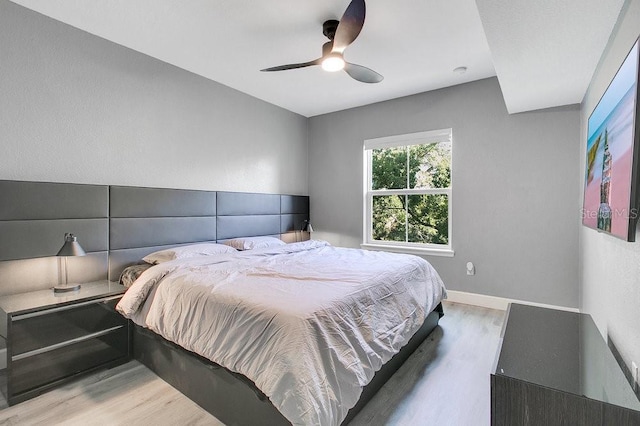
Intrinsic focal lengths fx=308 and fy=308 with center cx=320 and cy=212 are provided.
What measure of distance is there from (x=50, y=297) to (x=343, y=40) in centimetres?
272

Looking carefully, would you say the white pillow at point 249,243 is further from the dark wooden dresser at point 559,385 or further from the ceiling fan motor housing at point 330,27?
the dark wooden dresser at point 559,385

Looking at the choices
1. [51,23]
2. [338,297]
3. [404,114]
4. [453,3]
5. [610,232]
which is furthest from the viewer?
[404,114]

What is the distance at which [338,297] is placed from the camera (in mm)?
1783

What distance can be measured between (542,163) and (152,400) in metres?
4.04

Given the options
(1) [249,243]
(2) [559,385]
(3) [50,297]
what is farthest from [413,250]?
(3) [50,297]

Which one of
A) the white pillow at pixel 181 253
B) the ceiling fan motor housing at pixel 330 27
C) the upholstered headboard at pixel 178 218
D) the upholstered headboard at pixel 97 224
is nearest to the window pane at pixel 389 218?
the upholstered headboard at pixel 178 218

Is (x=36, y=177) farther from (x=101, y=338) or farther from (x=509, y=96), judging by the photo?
(x=509, y=96)

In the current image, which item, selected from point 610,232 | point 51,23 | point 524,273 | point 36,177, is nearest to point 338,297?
point 610,232

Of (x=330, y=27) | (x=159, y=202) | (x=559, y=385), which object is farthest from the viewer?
(x=159, y=202)

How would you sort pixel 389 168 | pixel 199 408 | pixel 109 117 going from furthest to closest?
pixel 389 168 < pixel 109 117 < pixel 199 408

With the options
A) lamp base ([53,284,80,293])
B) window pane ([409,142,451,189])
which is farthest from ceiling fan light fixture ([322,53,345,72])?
lamp base ([53,284,80,293])

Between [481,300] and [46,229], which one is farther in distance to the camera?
[481,300]

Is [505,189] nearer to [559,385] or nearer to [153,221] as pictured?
[559,385]

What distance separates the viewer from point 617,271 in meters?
1.61
